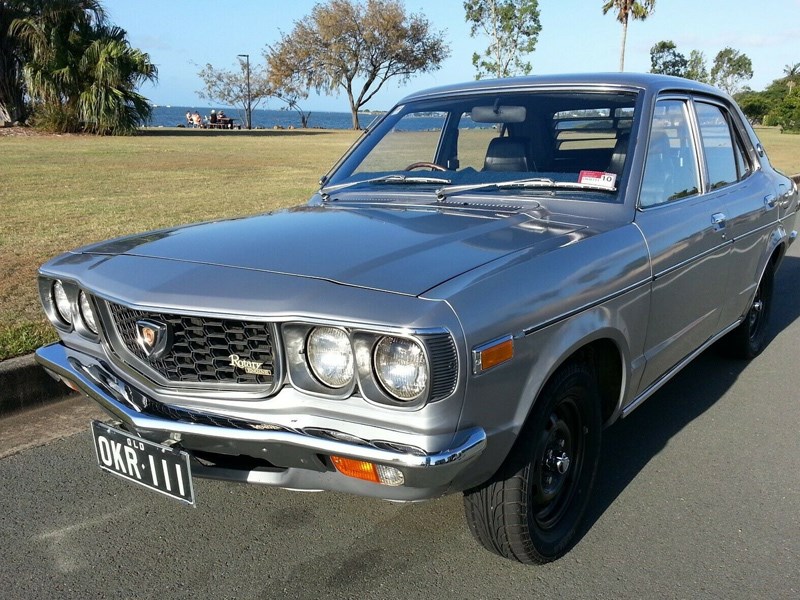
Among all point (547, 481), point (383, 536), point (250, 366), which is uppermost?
point (250, 366)

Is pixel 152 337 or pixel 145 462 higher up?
pixel 152 337

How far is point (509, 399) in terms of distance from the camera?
226 centimetres

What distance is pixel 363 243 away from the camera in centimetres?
268

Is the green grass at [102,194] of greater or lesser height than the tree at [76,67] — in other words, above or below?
below

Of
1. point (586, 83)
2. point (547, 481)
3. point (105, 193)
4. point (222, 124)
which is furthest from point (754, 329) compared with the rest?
point (222, 124)

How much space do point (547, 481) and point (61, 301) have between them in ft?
6.59

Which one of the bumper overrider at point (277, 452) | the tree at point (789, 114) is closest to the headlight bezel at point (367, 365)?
the bumper overrider at point (277, 452)

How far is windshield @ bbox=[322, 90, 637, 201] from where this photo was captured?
3.43 metres

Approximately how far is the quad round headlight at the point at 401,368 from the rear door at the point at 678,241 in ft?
4.54

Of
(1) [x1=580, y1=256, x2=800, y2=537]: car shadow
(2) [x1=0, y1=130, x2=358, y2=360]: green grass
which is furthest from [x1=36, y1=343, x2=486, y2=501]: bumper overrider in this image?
(2) [x1=0, y1=130, x2=358, y2=360]: green grass

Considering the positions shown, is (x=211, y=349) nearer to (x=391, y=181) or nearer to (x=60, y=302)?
(x=60, y=302)

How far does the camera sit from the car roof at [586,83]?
3.60 meters

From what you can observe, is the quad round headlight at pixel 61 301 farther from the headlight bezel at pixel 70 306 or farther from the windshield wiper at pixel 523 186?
the windshield wiper at pixel 523 186

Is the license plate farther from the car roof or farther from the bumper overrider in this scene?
the car roof
